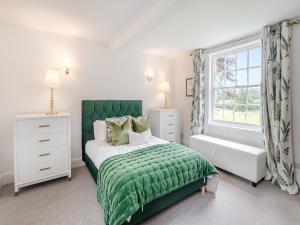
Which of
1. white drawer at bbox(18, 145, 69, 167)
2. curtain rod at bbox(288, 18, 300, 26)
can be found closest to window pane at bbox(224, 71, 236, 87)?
curtain rod at bbox(288, 18, 300, 26)

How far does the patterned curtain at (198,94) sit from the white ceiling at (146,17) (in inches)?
24.9

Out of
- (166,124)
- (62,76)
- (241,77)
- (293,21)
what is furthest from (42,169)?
(293,21)

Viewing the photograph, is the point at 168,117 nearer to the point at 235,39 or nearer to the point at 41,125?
the point at 235,39

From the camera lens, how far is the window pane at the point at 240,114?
10.1 ft

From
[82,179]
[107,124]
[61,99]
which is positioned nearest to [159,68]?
[107,124]

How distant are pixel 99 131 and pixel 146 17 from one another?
1990 millimetres

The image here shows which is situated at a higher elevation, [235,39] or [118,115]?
[235,39]

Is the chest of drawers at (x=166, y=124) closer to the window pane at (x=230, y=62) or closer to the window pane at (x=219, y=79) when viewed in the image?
the window pane at (x=219, y=79)

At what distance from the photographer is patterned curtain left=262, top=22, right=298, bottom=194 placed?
2.35m

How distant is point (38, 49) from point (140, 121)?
2107mm

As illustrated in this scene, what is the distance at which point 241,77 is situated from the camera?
10.2 feet

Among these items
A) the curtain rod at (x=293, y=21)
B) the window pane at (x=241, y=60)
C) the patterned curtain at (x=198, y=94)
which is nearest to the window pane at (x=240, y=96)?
the window pane at (x=241, y=60)

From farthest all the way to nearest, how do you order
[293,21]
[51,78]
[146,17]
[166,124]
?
[166,124]
[51,78]
[293,21]
[146,17]

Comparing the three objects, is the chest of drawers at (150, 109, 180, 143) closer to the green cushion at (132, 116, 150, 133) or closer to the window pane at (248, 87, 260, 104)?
the green cushion at (132, 116, 150, 133)
